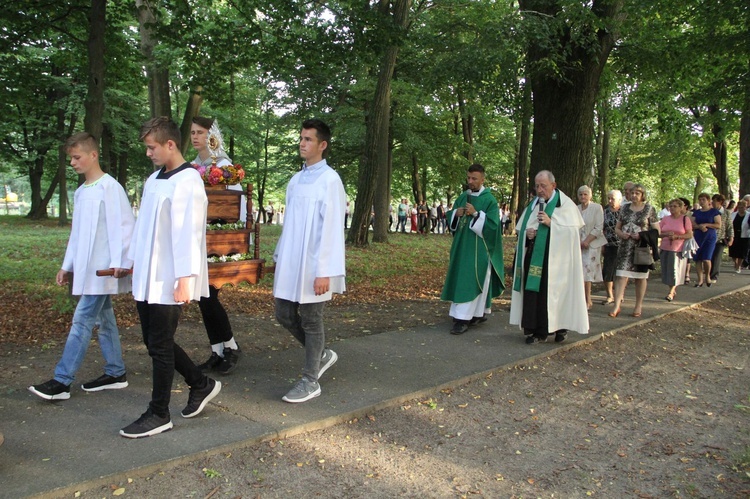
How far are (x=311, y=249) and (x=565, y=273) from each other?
3839mm

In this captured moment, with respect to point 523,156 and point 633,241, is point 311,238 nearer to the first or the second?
point 633,241

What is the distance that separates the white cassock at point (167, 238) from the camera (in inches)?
152

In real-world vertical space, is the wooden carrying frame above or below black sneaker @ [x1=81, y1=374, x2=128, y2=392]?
above

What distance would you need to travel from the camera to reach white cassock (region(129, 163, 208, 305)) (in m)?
3.87

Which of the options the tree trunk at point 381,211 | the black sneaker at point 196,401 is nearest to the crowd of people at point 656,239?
the black sneaker at point 196,401

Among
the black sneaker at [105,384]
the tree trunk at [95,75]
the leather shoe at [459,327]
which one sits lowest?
the black sneaker at [105,384]

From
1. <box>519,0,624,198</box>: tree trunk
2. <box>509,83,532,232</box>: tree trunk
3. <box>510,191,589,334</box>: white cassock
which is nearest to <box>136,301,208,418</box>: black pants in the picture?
<box>510,191,589,334</box>: white cassock

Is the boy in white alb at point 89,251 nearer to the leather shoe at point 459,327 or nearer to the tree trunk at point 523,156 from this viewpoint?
the leather shoe at point 459,327

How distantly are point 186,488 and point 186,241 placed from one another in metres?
1.47

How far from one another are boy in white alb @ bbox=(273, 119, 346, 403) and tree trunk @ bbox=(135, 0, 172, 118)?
7.95m

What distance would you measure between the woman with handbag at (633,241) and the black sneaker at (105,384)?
274 inches

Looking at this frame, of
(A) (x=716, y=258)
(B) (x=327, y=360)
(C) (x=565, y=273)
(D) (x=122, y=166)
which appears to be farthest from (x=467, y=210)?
(D) (x=122, y=166)

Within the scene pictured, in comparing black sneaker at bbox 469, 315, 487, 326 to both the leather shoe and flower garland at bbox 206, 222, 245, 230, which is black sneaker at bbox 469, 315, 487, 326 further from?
flower garland at bbox 206, 222, 245, 230

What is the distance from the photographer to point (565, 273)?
288 inches
